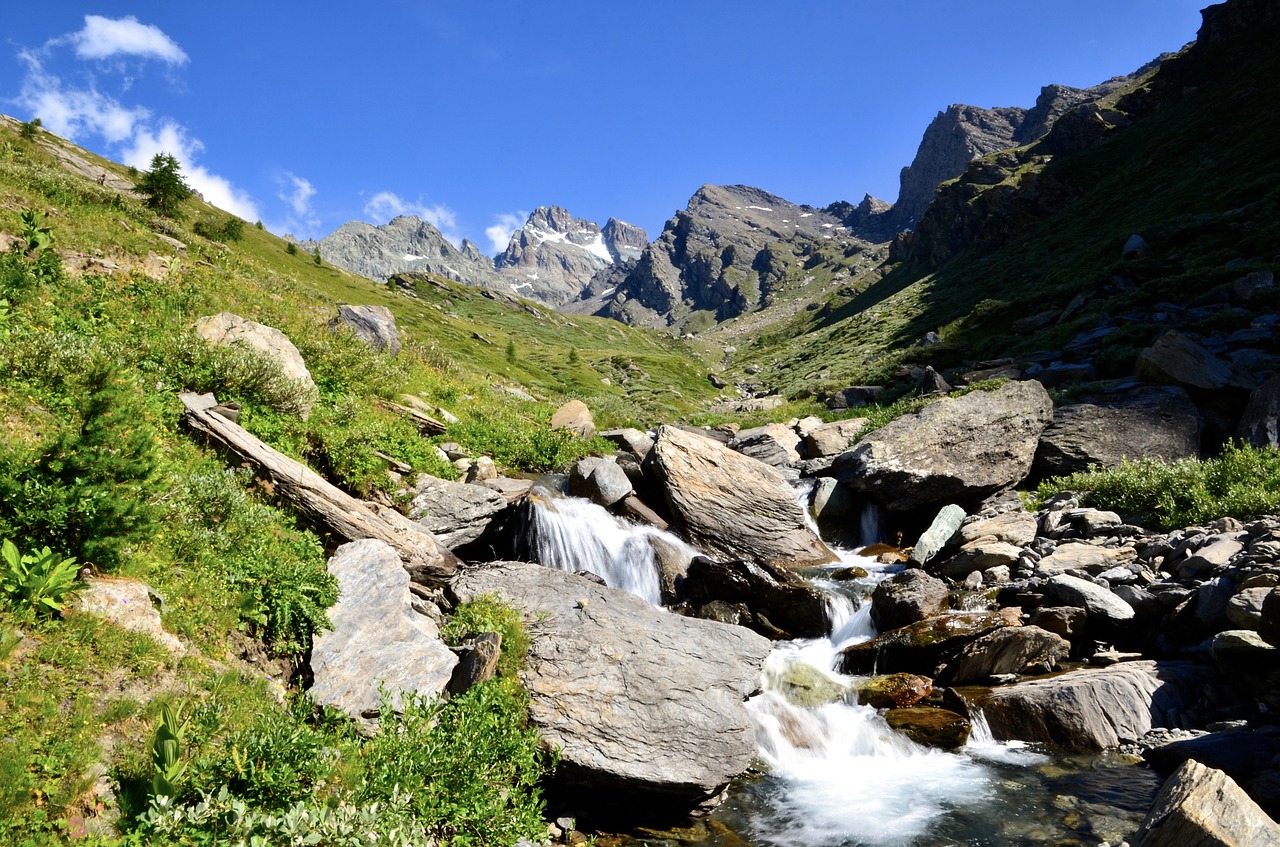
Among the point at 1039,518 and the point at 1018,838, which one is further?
the point at 1039,518

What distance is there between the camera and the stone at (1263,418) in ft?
56.3

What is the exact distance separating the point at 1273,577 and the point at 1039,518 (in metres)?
7.12

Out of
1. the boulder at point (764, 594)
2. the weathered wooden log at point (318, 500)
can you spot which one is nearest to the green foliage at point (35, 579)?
the weathered wooden log at point (318, 500)

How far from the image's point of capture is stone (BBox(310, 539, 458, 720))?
8.06m

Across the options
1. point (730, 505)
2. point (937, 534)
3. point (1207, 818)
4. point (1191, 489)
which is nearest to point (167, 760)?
point (1207, 818)

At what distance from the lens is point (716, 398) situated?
316 ft

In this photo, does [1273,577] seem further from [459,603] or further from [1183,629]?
[459,603]

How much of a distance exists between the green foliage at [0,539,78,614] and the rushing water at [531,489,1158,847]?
7.44 metres

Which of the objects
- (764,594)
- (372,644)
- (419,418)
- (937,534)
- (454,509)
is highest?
(419,418)

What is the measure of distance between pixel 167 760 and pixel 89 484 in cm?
358

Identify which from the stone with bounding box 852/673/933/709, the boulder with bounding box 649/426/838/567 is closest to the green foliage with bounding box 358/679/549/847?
the stone with bounding box 852/673/933/709

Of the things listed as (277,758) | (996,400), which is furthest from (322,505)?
(996,400)

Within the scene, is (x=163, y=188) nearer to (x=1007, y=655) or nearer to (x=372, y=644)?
(x=372, y=644)

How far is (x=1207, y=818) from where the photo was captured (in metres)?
6.08
